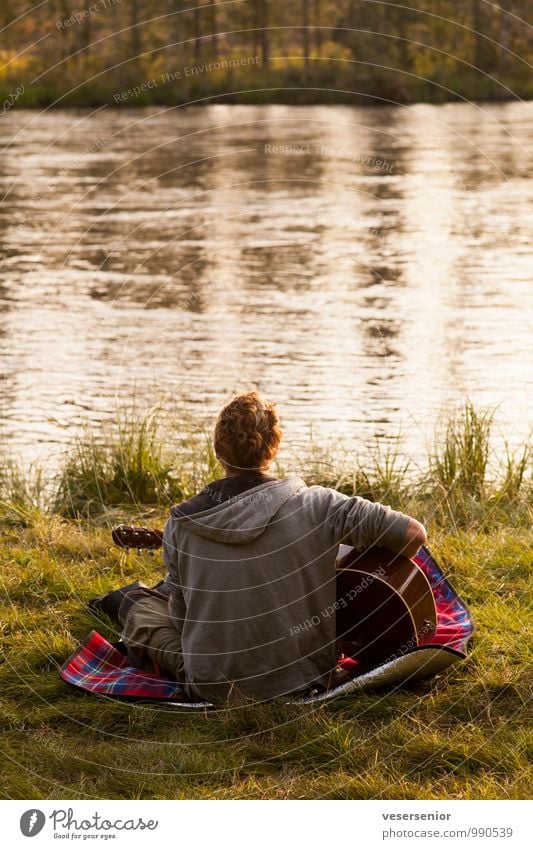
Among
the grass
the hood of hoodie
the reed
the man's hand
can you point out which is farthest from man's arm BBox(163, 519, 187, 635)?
the reed

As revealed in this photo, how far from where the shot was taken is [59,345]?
11.4 meters

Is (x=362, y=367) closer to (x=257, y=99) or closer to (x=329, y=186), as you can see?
(x=329, y=186)

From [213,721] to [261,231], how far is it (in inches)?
510

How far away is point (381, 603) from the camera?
4.09 meters

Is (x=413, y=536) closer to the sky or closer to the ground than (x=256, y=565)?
closer to the sky

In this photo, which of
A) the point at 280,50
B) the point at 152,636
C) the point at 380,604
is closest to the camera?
the point at 380,604

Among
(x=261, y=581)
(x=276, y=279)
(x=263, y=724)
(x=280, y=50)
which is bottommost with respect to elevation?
(x=263, y=724)

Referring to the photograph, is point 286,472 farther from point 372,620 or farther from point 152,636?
point 372,620

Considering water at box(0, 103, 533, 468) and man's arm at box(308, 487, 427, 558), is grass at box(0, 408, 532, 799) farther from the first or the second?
water at box(0, 103, 533, 468)

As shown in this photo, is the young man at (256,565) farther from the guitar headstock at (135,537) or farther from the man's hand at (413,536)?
the guitar headstock at (135,537)

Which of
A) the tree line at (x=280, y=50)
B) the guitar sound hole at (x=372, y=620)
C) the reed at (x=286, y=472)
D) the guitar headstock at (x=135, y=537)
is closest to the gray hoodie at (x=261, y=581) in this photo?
the guitar sound hole at (x=372, y=620)

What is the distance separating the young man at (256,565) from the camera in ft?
12.9

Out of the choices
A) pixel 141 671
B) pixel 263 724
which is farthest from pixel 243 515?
pixel 141 671

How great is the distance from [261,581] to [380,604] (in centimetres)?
43
